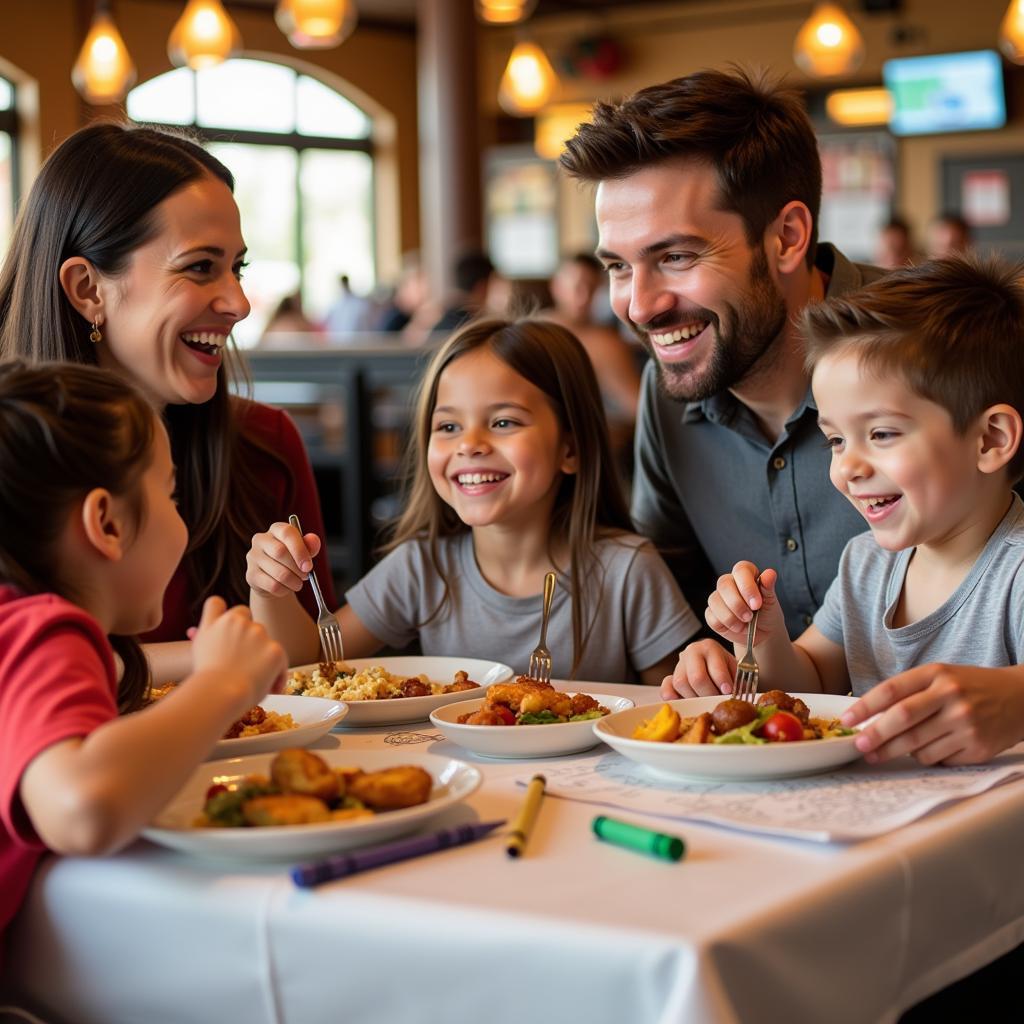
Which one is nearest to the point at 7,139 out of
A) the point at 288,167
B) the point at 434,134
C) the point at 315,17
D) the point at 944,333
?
the point at 288,167

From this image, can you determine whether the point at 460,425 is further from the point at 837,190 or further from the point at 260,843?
the point at 837,190

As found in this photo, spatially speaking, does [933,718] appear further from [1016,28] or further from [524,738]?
[1016,28]

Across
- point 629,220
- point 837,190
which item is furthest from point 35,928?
point 837,190

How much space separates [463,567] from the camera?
7.69ft

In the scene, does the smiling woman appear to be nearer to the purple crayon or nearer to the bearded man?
the bearded man

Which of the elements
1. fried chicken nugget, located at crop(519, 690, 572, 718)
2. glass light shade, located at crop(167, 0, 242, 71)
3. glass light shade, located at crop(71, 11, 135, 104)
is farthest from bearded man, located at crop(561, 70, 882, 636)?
glass light shade, located at crop(71, 11, 135, 104)

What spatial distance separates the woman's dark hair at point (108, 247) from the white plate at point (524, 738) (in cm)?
85

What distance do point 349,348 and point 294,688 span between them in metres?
4.08

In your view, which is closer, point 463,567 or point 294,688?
point 294,688

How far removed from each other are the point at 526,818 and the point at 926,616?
780 millimetres

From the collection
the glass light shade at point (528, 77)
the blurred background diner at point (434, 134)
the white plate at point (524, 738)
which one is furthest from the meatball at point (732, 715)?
the glass light shade at point (528, 77)

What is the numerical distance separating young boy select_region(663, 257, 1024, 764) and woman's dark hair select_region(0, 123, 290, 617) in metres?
0.87

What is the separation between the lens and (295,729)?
1473 millimetres

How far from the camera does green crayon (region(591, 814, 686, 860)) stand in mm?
1095
